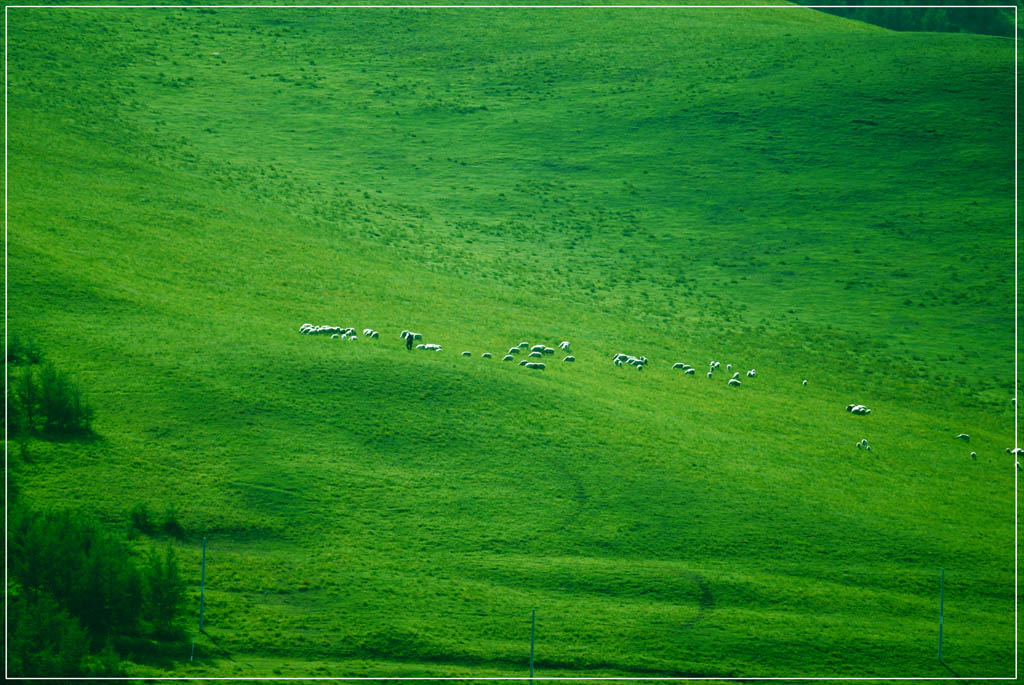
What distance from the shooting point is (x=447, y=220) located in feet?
230

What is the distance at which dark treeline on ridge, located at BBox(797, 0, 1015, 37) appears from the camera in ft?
398

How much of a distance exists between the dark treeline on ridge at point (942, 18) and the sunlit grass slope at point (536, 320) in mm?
20653

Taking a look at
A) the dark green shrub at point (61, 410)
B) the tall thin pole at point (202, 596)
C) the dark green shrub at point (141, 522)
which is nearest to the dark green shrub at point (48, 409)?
the dark green shrub at point (61, 410)

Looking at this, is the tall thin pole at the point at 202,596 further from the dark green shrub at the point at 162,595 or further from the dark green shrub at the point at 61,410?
the dark green shrub at the point at 61,410

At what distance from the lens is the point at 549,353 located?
48.3 metres

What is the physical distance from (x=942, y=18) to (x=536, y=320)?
303 ft

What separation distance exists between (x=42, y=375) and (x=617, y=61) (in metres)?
68.5

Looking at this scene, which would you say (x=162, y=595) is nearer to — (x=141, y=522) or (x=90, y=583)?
(x=90, y=583)

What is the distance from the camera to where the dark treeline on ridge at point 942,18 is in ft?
398

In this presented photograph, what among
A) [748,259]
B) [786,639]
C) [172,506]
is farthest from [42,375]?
[748,259]

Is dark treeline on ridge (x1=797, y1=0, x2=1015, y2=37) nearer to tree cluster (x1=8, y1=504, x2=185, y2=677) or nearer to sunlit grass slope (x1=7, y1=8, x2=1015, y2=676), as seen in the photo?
sunlit grass slope (x1=7, y1=8, x2=1015, y2=676)

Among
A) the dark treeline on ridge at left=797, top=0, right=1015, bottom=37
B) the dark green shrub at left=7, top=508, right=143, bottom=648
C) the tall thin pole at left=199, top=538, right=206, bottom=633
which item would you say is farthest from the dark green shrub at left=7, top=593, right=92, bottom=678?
the dark treeline on ridge at left=797, top=0, right=1015, bottom=37

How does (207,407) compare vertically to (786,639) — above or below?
above

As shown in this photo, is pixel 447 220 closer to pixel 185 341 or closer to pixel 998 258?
pixel 185 341
